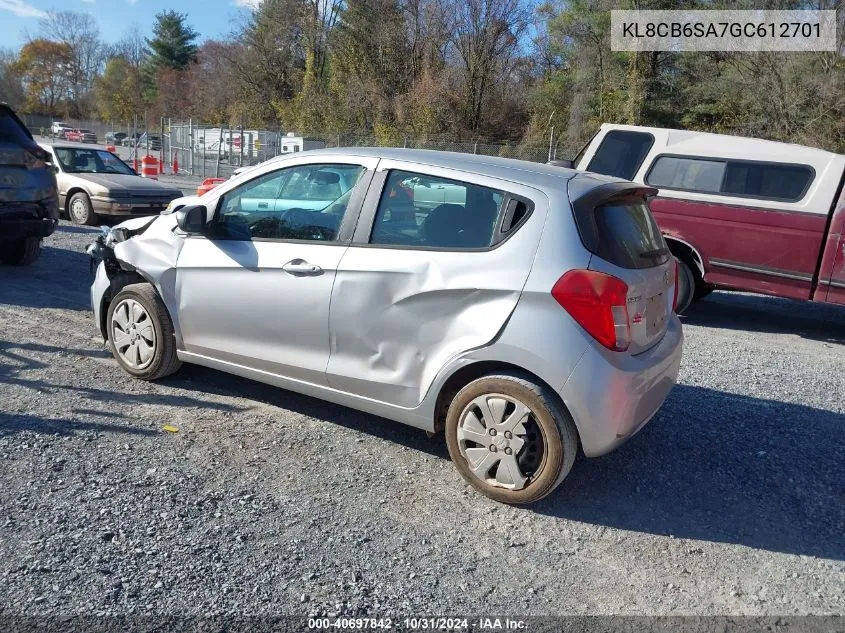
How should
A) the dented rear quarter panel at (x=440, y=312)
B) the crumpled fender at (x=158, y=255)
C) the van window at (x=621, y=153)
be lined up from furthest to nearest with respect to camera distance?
1. the van window at (x=621, y=153)
2. the crumpled fender at (x=158, y=255)
3. the dented rear quarter panel at (x=440, y=312)

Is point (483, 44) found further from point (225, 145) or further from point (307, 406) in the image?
point (307, 406)

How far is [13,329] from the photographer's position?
632 centimetres

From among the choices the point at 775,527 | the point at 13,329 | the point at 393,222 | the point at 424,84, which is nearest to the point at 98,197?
the point at 13,329

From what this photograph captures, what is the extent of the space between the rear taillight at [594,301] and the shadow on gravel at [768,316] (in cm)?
573

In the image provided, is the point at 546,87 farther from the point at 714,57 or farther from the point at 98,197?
the point at 98,197

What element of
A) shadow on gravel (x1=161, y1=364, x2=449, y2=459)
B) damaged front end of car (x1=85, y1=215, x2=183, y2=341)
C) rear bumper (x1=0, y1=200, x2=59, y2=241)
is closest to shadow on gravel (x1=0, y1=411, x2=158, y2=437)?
shadow on gravel (x1=161, y1=364, x2=449, y2=459)

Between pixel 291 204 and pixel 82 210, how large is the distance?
9.81 metres

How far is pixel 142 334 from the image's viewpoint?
5.10 meters

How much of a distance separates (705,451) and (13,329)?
5.63 metres

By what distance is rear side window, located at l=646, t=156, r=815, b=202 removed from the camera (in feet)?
27.3

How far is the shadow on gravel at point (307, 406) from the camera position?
462cm

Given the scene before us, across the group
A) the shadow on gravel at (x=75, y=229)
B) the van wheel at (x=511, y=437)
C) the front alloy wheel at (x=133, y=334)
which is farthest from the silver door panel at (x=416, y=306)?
the shadow on gravel at (x=75, y=229)

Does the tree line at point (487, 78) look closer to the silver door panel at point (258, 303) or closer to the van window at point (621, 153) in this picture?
the van window at point (621, 153)

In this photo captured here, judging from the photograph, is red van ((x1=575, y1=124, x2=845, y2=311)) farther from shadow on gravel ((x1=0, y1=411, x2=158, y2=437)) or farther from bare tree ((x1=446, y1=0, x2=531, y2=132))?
bare tree ((x1=446, y1=0, x2=531, y2=132))
